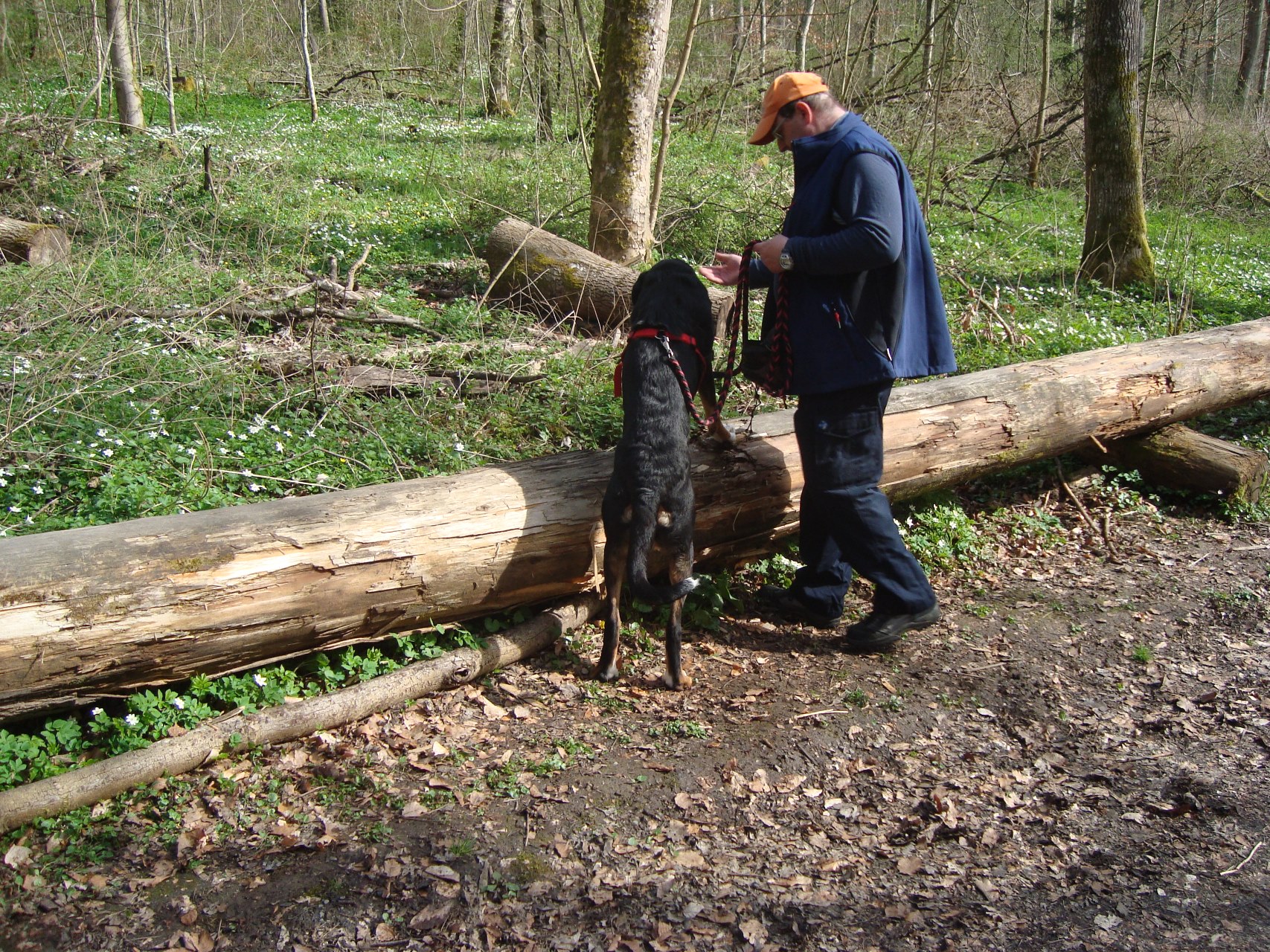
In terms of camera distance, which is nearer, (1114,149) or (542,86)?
(1114,149)

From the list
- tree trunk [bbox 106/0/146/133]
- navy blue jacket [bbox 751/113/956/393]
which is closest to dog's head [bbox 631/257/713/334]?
navy blue jacket [bbox 751/113/956/393]

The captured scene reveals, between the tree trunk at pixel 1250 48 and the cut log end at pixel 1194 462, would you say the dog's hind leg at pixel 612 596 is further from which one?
the tree trunk at pixel 1250 48

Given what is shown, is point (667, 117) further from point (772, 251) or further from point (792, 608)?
point (792, 608)

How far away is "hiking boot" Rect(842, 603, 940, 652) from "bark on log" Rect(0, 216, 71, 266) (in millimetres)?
7301

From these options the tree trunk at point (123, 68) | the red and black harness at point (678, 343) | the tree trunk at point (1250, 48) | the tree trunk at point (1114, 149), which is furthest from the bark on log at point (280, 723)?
the tree trunk at point (1250, 48)

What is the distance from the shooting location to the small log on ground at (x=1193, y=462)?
6.14 meters

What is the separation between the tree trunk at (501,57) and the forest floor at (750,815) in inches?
632

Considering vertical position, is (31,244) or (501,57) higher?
(501,57)

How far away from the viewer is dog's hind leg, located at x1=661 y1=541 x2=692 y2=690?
158 inches

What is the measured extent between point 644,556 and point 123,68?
14.6 meters

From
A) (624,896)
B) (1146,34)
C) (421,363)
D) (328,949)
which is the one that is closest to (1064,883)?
(624,896)

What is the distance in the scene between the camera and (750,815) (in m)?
3.34

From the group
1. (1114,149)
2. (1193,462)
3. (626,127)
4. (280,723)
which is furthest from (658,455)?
(1114,149)

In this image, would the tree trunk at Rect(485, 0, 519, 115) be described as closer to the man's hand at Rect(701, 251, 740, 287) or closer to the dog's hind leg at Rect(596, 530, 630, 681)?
the man's hand at Rect(701, 251, 740, 287)
